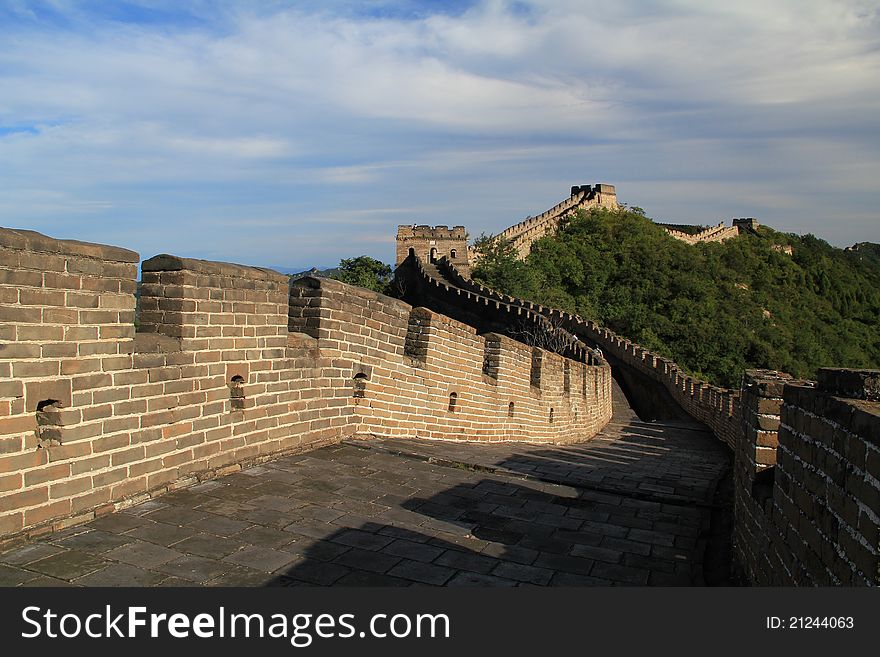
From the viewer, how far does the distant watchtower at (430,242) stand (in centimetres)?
4581

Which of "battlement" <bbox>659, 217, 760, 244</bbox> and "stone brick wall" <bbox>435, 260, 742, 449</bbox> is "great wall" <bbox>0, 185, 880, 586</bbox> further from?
"battlement" <bbox>659, 217, 760, 244</bbox>

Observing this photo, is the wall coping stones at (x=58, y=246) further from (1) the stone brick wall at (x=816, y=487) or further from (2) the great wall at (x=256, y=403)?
(1) the stone brick wall at (x=816, y=487)

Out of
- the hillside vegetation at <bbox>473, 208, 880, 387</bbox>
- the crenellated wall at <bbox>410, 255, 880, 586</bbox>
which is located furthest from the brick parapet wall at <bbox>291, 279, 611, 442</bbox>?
the hillside vegetation at <bbox>473, 208, 880, 387</bbox>

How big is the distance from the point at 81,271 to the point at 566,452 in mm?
7248

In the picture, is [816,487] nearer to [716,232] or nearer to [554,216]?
[554,216]

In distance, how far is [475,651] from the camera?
2828 millimetres

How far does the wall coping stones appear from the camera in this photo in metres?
3.83

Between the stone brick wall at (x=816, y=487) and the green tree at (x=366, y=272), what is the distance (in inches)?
1396

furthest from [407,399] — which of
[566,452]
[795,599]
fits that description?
[795,599]

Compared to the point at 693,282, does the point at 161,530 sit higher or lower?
lower

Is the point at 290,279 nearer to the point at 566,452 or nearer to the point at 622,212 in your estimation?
the point at 566,452

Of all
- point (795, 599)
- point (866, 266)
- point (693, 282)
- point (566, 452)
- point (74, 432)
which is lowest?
point (566, 452)

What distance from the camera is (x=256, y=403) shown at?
590cm

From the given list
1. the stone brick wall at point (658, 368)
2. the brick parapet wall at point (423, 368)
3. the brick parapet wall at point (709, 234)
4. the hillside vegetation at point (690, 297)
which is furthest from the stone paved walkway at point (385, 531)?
the brick parapet wall at point (709, 234)
